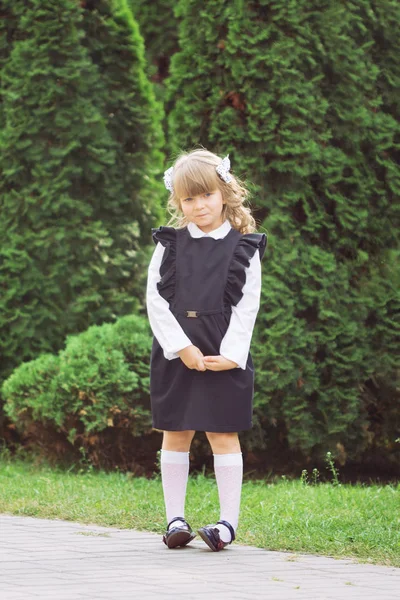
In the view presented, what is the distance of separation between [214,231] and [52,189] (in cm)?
462

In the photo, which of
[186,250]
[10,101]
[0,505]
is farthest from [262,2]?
[0,505]

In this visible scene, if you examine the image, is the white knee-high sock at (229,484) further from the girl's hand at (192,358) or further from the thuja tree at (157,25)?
the thuja tree at (157,25)

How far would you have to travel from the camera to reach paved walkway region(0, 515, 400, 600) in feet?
12.8

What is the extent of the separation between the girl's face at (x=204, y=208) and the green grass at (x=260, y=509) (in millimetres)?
1511

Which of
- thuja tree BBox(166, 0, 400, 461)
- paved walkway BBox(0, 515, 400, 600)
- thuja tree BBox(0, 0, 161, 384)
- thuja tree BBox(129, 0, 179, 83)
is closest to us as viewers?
paved walkway BBox(0, 515, 400, 600)

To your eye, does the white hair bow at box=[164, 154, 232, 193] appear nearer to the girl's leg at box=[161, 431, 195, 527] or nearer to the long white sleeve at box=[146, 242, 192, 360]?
the long white sleeve at box=[146, 242, 192, 360]

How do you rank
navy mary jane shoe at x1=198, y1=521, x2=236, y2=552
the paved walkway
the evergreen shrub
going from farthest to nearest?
the evergreen shrub, navy mary jane shoe at x1=198, y1=521, x2=236, y2=552, the paved walkway

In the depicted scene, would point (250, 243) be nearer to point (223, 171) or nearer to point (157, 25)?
point (223, 171)

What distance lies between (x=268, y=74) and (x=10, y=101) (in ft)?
8.63

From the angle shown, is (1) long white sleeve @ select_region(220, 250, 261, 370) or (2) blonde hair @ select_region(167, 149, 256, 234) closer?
(1) long white sleeve @ select_region(220, 250, 261, 370)

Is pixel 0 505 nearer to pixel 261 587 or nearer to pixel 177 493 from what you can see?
pixel 177 493

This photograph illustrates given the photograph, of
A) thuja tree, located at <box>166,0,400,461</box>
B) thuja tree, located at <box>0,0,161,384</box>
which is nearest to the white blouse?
thuja tree, located at <box>166,0,400,461</box>

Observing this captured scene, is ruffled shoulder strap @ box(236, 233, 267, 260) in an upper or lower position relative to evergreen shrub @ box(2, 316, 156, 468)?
upper

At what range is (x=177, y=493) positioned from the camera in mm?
5113
